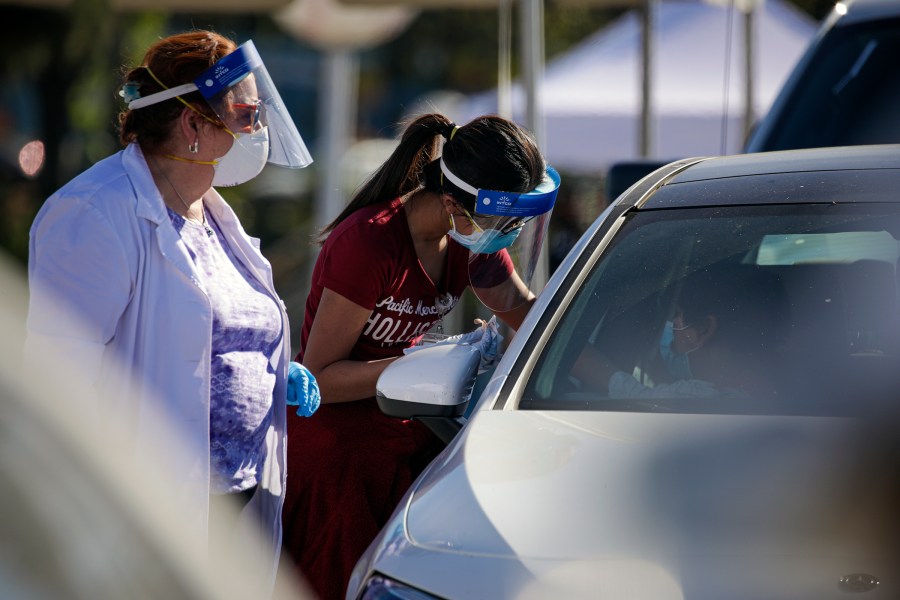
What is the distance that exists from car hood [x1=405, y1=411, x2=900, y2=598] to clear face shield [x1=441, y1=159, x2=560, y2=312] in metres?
0.88

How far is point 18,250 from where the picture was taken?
1236cm

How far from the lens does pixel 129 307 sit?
8.40 ft

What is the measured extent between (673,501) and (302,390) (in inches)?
50.3

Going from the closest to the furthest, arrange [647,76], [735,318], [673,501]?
[673,501]
[735,318]
[647,76]

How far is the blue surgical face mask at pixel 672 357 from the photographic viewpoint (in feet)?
8.53

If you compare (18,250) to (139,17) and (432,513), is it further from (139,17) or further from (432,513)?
(432,513)

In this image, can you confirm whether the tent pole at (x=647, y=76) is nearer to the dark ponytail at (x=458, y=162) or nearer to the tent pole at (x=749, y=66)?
the tent pole at (x=749, y=66)

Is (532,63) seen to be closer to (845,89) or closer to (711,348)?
(845,89)

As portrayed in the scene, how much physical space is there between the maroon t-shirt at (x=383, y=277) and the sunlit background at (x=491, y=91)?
14.2 inches

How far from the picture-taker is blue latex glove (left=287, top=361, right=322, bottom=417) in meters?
3.07

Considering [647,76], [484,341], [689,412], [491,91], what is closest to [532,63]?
[647,76]

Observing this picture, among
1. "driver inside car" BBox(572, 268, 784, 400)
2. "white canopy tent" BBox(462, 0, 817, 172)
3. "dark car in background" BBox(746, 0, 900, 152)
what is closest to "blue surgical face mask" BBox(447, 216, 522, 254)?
"driver inside car" BBox(572, 268, 784, 400)

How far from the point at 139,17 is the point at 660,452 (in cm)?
1356

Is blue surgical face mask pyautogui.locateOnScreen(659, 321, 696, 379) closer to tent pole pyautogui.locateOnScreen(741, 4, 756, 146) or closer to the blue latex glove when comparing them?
the blue latex glove
